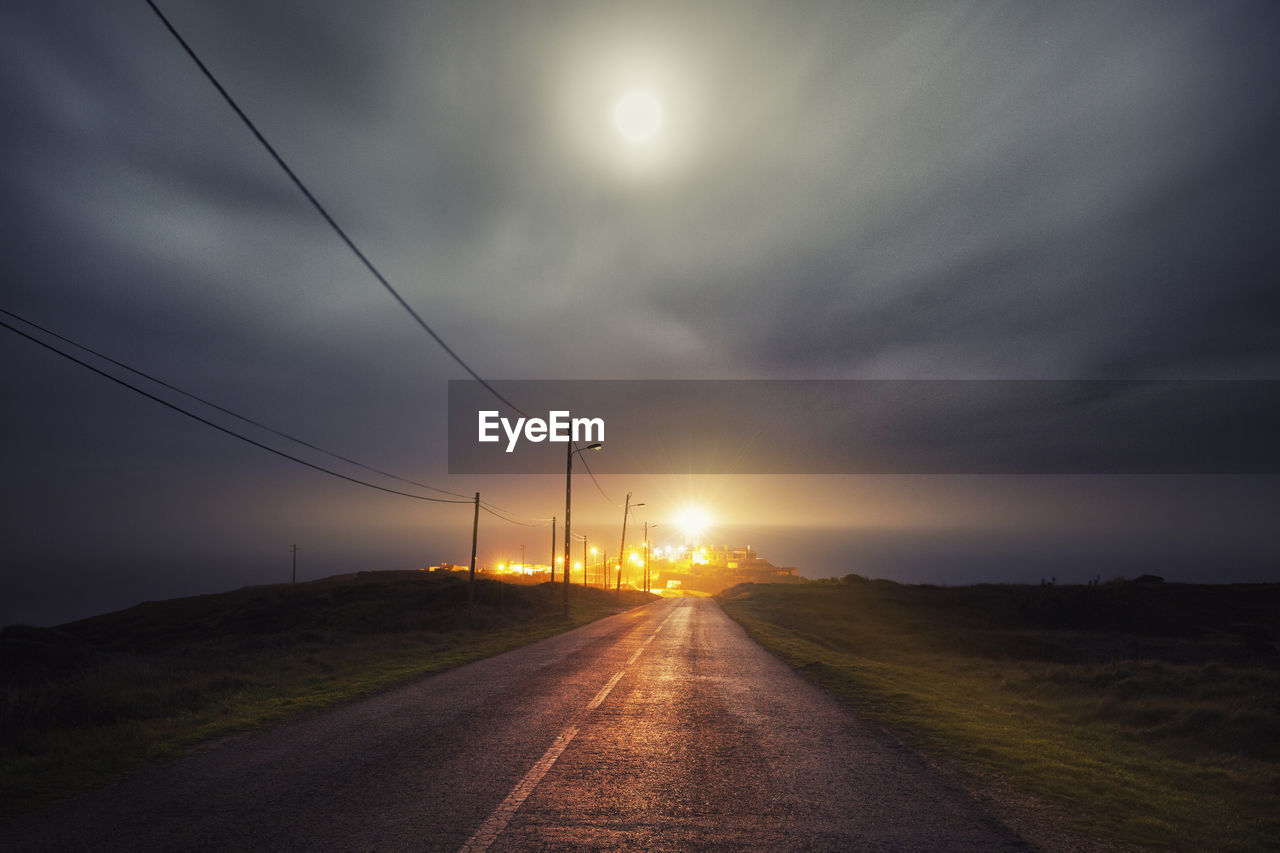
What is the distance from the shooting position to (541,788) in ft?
20.8

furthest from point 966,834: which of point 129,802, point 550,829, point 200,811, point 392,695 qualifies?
point 392,695

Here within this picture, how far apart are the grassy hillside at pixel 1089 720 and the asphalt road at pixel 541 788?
0.99 metres

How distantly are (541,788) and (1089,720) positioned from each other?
1659cm

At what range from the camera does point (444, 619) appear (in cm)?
4175

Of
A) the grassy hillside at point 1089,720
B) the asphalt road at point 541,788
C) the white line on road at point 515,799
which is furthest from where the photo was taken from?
the grassy hillside at point 1089,720

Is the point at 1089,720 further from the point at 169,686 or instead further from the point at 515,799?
the point at 169,686

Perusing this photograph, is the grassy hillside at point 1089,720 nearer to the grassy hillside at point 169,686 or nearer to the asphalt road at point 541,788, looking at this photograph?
the asphalt road at point 541,788

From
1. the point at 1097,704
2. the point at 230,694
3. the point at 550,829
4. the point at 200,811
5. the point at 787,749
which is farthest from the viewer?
the point at 1097,704

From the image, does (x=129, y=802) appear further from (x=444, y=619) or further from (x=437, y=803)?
(x=444, y=619)

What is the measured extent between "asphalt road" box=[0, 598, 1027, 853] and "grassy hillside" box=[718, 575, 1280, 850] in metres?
0.99

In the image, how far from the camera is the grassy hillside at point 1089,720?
6.30 metres

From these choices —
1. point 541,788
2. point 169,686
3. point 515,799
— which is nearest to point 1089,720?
point 541,788

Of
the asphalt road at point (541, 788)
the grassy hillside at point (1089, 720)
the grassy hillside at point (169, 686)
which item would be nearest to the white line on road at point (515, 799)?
the asphalt road at point (541, 788)

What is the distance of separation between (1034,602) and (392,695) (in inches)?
2537
